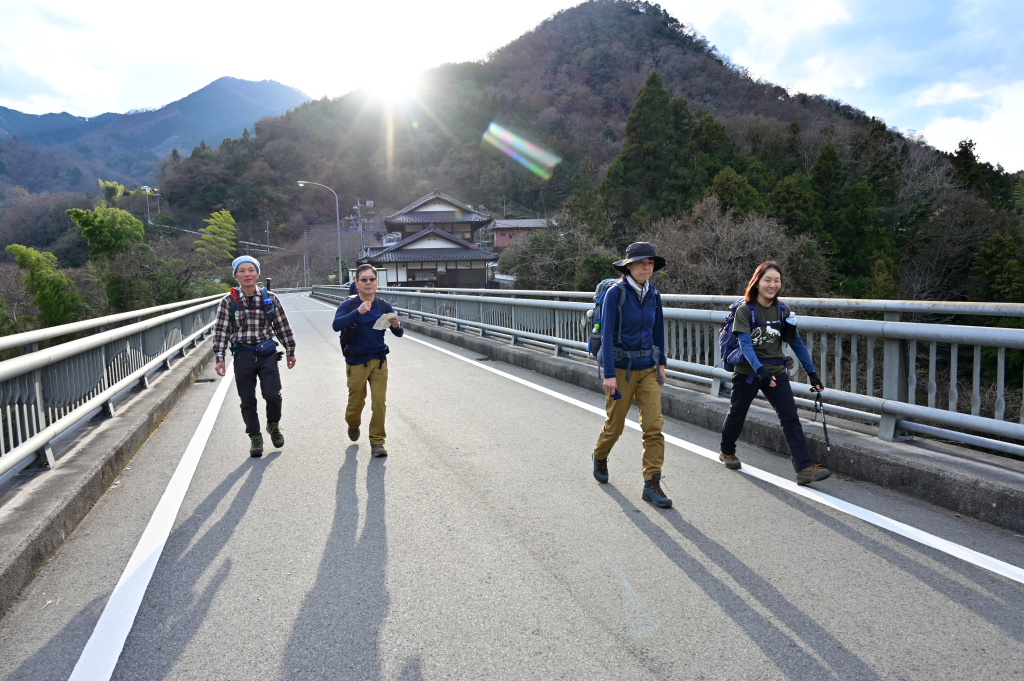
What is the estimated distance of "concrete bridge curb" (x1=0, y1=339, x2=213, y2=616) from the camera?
3.28 m

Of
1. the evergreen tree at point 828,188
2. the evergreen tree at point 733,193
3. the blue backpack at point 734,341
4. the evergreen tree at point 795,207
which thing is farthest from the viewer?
the evergreen tree at point 828,188

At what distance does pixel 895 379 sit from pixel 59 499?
18.3 ft

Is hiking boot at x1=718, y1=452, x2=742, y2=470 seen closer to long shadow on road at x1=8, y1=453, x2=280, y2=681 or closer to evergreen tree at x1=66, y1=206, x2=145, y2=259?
long shadow on road at x1=8, y1=453, x2=280, y2=681

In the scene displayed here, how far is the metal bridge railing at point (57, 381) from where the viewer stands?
164 inches

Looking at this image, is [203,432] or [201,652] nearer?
[201,652]

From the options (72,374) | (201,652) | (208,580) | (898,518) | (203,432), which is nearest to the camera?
(201,652)

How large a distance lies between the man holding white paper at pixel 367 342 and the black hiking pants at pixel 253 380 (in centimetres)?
70

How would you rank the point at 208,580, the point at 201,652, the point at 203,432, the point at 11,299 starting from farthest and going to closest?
the point at 11,299 < the point at 203,432 < the point at 208,580 < the point at 201,652

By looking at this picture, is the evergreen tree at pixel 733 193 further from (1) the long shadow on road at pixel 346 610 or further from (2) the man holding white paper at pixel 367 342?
(1) the long shadow on road at pixel 346 610

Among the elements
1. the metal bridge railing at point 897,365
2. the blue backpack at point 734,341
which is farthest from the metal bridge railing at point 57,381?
the metal bridge railing at point 897,365

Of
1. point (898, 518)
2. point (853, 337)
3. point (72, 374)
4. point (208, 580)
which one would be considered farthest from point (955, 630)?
point (72, 374)

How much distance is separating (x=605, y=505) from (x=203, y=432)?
14.8ft

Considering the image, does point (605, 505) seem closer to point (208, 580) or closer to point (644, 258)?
point (644, 258)

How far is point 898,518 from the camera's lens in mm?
4035
